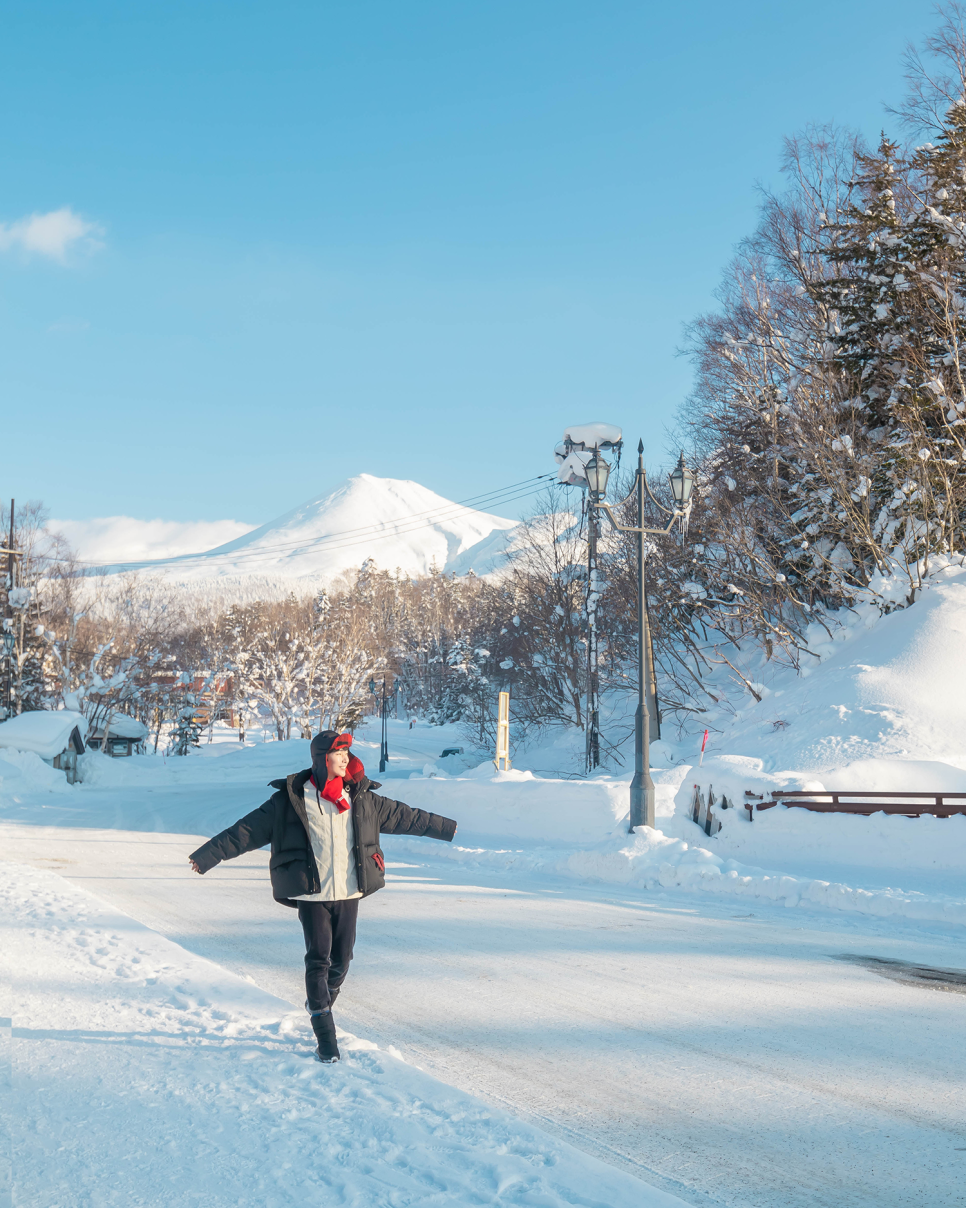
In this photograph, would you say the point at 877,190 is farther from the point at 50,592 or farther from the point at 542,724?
the point at 50,592

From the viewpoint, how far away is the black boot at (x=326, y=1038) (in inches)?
194

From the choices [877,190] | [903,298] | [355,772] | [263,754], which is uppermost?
[877,190]

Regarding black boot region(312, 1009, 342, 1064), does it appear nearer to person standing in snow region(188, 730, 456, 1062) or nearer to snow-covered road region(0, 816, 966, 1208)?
person standing in snow region(188, 730, 456, 1062)

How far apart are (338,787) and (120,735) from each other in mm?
51105

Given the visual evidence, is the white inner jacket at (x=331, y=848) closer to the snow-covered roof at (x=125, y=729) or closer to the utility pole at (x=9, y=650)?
the utility pole at (x=9, y=650)

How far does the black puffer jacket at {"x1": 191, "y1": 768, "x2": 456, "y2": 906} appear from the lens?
15.9ft

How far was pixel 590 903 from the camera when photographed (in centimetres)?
1082

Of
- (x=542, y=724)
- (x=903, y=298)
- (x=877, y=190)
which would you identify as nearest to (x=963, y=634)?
(x=903, y=298)

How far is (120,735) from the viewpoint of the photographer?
51.7m

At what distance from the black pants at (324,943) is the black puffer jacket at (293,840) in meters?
0.12

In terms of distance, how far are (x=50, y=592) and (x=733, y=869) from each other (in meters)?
48.6

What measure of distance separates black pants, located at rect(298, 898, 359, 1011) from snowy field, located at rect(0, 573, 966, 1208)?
375mm

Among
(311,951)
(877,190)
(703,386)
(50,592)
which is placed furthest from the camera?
(50,592)

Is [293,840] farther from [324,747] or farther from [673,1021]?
[673,1021]
